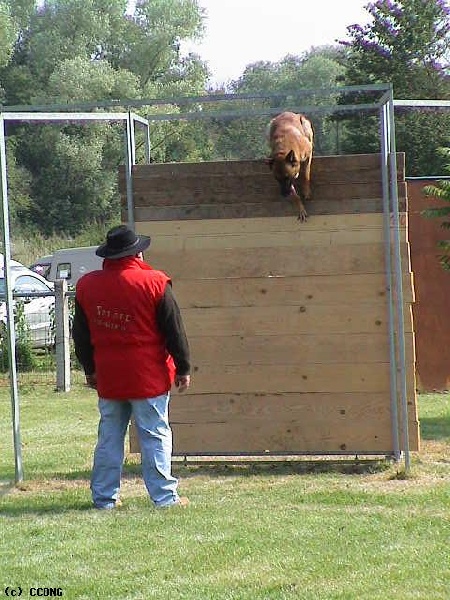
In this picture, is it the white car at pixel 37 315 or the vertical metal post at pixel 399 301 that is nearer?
the vertical metal post at pixel 399 301

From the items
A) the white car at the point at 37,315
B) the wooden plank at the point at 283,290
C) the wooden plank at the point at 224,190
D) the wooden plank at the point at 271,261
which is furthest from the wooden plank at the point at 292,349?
the white car at the point at 37,315

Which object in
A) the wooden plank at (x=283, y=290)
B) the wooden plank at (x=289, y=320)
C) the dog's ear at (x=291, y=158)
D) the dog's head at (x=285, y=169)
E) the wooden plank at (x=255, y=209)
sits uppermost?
the dog's ear at (x=291, y=158)

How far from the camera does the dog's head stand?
27.8 feet

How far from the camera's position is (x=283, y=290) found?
8836 mm

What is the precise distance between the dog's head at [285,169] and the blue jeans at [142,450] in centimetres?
213

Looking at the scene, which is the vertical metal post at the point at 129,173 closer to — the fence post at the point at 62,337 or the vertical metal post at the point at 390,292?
the vertical metal post at the point at 390,292

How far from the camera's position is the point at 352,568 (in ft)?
18.1

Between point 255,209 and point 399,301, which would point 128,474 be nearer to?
point 255,209

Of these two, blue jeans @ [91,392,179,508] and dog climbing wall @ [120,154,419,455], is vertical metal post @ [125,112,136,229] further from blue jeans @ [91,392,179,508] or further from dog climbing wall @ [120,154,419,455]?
blue jeans @ [91,392,179,508]

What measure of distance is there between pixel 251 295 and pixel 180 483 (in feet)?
5.23

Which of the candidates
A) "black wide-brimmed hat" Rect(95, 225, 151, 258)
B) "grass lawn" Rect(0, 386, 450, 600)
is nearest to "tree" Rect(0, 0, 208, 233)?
"grass lawn" Rect(0, 386, 450, 600)

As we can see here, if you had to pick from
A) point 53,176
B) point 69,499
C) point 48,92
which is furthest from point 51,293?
point 48,92

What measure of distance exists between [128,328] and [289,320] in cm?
194

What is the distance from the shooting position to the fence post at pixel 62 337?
1574 cm
